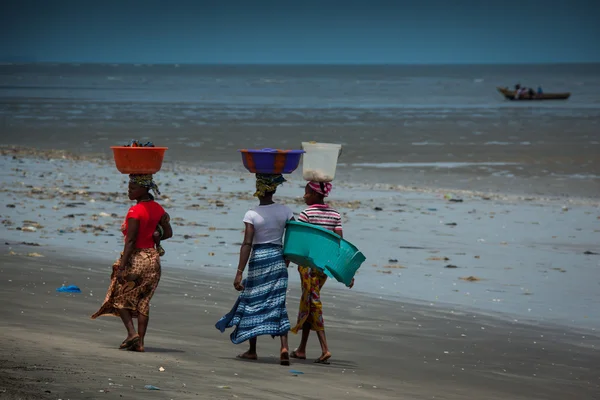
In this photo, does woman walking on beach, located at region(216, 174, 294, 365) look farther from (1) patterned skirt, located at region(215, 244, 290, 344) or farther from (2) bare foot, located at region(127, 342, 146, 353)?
(2) bare foot, located at region(127, 342, 146, 353)

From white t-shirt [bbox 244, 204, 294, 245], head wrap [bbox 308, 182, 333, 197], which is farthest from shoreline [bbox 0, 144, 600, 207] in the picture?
white t-shirt [bbox 244, 204, 294, 245]

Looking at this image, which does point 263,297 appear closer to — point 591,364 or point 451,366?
point 451,366

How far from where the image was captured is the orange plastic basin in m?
6.67

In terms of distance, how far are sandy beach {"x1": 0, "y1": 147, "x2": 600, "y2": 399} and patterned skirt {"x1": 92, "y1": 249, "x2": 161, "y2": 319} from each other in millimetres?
319

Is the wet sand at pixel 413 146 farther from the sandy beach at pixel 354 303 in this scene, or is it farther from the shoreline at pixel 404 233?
the sandy beach at pixel 354 303

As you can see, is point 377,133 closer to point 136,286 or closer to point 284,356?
point 284,356

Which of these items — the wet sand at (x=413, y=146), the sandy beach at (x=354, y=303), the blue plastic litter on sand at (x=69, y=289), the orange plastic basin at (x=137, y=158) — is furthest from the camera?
the wet sand at (x=413, y=146)

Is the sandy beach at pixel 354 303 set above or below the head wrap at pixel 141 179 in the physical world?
below

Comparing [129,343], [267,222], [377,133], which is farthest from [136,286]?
[377,133]

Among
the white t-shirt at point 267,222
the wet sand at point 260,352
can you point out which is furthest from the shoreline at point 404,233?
the white t-shirt at point 267,222

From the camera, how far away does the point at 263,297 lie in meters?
6.99

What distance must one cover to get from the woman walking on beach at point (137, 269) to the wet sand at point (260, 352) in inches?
9.8

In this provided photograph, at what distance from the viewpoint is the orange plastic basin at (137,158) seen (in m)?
6.67

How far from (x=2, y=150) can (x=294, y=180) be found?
9.91 m
